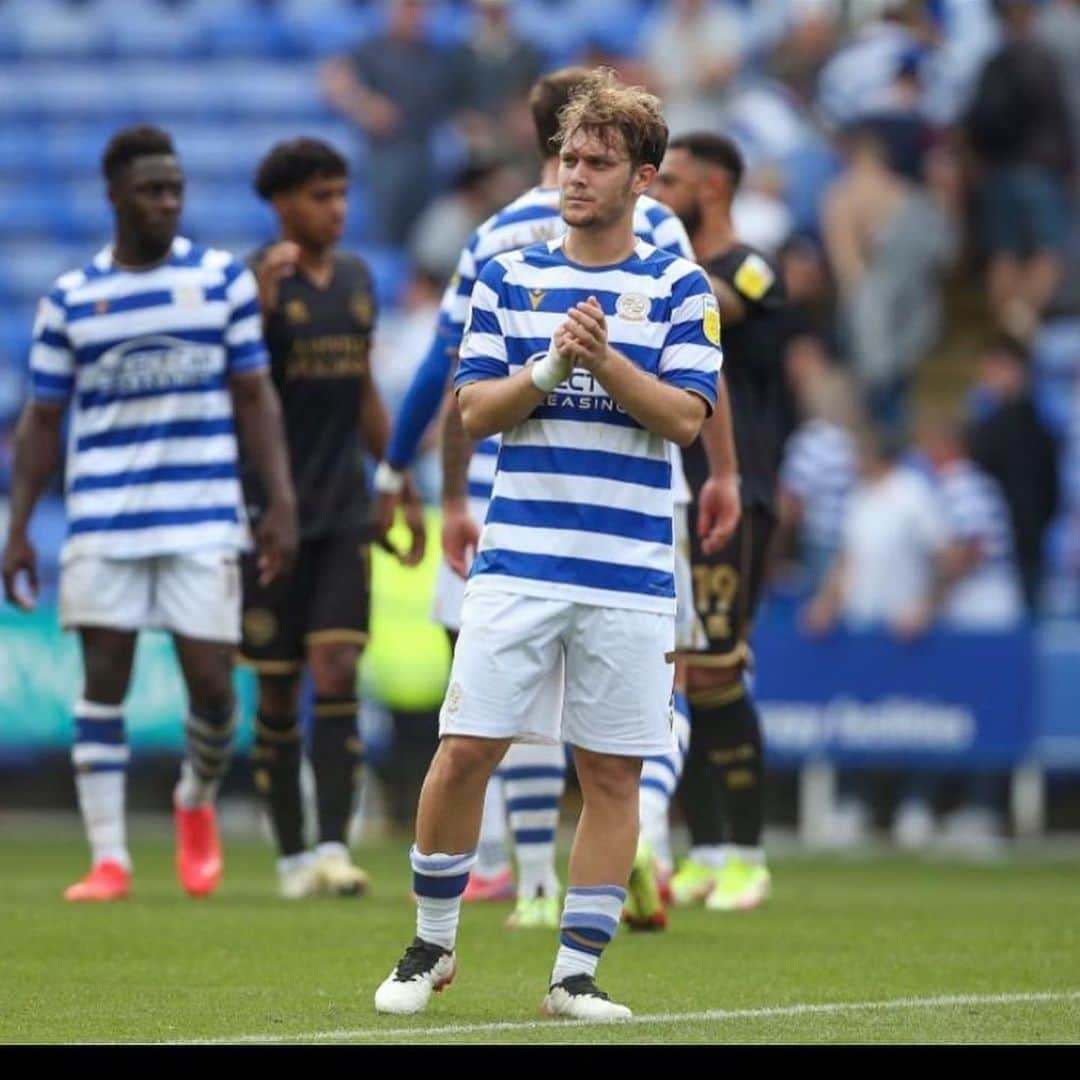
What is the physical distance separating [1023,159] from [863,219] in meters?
1.26

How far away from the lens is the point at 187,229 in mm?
21938

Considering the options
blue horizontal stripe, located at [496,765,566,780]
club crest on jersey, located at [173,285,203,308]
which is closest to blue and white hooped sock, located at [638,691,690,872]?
blue horizontal stripe, located at [496,765,566,780]

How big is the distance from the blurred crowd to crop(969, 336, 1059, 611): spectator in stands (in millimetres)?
13

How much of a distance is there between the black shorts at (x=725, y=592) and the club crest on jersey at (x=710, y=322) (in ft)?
9.55

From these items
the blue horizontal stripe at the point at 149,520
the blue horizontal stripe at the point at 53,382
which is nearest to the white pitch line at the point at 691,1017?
the blue horizontal stripe at the point at 149,520

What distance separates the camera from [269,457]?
1004 cm

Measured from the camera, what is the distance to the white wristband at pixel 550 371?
6.55m

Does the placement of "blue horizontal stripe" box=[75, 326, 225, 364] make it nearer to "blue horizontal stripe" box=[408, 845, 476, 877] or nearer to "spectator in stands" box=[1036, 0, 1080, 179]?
"blue horizontal stripe" box=[408, 845, 476, 877]

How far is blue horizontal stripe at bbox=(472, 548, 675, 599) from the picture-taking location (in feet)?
22.1

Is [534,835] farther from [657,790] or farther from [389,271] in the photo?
[389,271]

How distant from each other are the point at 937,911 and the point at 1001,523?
21.1 ft
